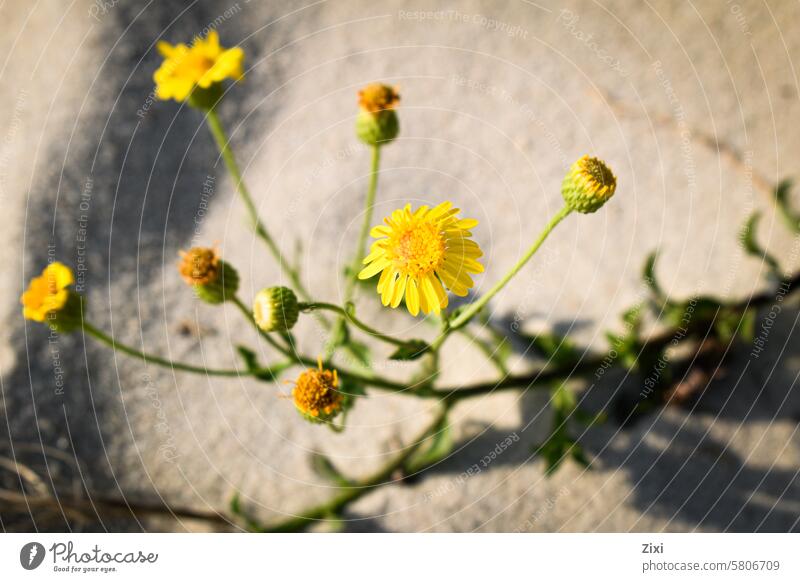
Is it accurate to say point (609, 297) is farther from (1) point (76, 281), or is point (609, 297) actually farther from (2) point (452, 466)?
(1) point (76, 281)

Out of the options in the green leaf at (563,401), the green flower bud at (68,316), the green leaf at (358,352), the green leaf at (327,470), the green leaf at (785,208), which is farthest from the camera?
the green leaf at (327,470)

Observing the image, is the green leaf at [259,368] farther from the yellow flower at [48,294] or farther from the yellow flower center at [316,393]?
the yellow flower at [48,294]

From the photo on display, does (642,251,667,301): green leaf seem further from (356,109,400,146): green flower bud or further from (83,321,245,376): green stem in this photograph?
(83,321,245,376): green stem

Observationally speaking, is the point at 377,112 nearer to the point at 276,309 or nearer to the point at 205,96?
the point at 205,96

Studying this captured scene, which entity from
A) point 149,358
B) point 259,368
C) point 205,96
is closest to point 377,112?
point 205,96

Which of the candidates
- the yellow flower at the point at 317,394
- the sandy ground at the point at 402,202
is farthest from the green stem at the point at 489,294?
the sandy ground at the point at 402,202
